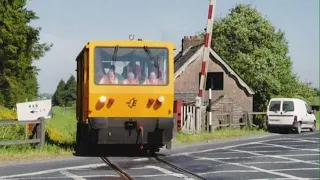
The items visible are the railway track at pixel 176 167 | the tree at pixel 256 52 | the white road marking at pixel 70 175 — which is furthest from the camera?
the tree at pixel 256 52

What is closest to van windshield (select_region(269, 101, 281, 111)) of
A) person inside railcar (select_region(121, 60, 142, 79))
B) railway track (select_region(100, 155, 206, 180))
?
railway track (select_region(100, 155, 206, 180))

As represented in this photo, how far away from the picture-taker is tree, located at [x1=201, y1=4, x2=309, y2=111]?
174 feet

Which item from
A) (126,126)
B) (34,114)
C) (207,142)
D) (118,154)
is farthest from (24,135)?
(207,142)

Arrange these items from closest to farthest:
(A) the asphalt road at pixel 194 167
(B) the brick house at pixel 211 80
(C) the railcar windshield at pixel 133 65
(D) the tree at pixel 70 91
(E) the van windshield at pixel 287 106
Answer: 1. (A) the asphalt road at pixel 194 167
2. (C) the railcar windshield at pixel 133 65
3. (E) the van windshield at pixel 287 106
4. (B) the brick house at pixel 211 80
5. (D) the tree at pixel 70 91

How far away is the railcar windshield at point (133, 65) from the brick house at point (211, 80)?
23.6m

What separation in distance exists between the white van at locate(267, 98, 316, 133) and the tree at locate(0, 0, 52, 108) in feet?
56.7

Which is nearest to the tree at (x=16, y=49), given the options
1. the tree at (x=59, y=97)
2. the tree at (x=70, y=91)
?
the tree at (x=70, y=91)

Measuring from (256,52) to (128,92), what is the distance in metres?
43.0

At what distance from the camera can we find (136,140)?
13.5 m

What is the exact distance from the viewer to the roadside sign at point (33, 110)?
15.8 m

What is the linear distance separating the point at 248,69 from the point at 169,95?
41.2 metres

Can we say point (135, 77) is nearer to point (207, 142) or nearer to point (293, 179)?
point (293, 179)

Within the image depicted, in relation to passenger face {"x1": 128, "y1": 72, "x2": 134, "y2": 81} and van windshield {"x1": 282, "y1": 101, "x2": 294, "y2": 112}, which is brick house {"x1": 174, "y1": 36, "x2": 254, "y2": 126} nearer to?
van windshield {"x1": 282, "y1": 101, "x2": 294, "y2": 112}

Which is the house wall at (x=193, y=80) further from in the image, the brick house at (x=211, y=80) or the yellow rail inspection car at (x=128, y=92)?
the yellow rail inspection car at (x=128, y=92)
